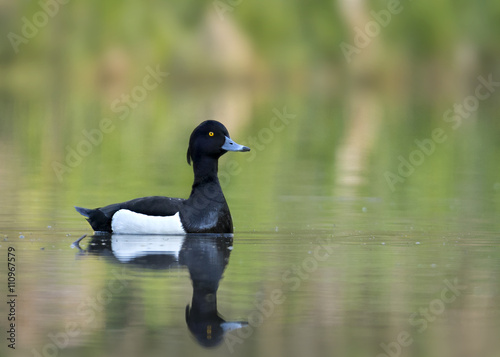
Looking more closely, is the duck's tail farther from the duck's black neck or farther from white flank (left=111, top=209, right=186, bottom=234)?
the duck's black neck

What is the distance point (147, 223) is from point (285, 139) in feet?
52.8

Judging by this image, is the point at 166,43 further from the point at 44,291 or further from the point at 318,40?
the point at 44,291

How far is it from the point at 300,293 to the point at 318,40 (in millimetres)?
58541

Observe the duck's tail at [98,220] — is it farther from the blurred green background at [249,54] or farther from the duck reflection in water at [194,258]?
the blurred green background at [249,54]

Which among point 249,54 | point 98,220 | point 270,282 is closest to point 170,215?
point 98,220

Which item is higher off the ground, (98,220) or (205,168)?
(205,168)

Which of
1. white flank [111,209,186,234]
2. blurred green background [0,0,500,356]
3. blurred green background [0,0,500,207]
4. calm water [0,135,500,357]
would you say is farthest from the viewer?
blurred green background [0,0,500,207]

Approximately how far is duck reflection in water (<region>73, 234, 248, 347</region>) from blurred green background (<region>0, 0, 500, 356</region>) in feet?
0.55

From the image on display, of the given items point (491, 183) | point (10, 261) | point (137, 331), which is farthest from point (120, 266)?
point (491, 183)

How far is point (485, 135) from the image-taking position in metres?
29.6

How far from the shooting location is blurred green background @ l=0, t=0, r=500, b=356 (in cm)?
973

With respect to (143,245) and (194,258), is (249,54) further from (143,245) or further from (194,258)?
(194,258)

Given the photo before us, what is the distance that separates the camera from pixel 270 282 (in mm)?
10000

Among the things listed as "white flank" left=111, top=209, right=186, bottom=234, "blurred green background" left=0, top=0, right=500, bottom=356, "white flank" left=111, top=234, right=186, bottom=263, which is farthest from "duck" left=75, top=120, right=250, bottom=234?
"blurred green background" left=0, top=0, right=500, bottom=356
